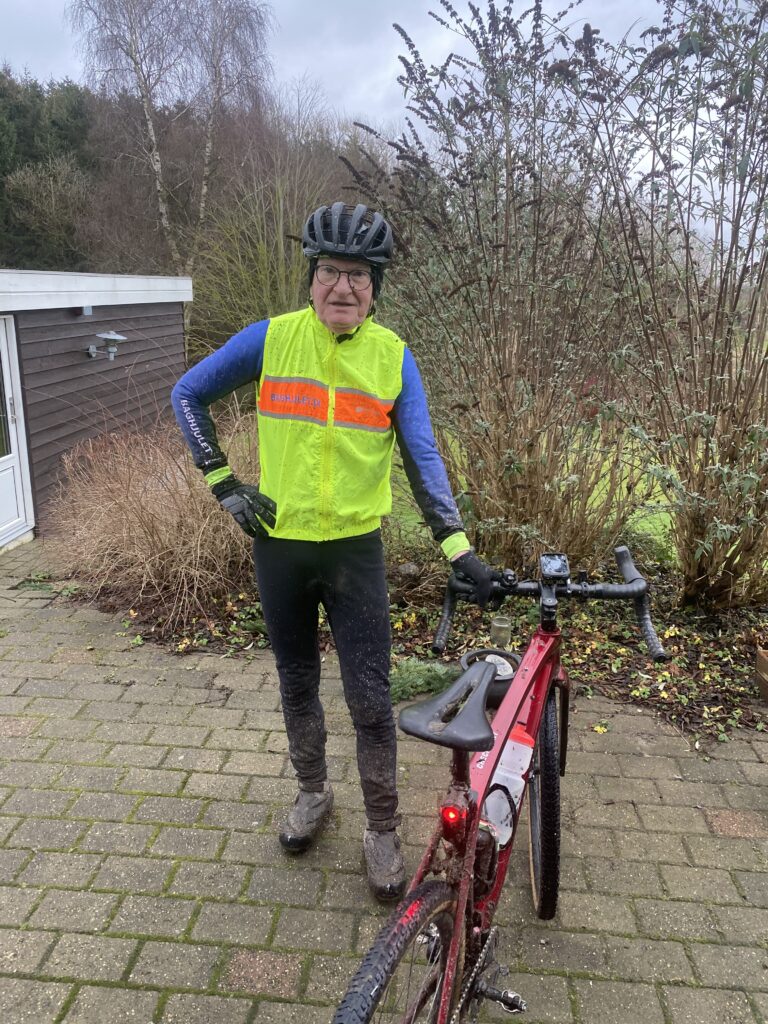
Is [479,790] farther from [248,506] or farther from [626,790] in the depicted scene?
[626,790]

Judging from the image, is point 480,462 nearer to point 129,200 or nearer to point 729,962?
point 729,962

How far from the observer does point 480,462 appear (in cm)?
467

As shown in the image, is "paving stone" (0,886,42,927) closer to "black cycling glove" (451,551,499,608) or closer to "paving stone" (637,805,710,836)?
"black cycling glove" (451,551,499,608)

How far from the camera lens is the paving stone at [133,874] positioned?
2416 mm

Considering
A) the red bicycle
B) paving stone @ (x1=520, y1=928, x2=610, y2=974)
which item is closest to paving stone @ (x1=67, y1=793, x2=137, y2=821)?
the red bicycle

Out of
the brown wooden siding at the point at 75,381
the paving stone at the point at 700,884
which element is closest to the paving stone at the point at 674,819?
the paving stone at the point at 700,884

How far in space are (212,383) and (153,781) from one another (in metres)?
1.70

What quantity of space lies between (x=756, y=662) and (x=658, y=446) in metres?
1.31

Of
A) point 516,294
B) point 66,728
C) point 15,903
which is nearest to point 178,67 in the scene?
point 516,294

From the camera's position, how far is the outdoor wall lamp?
9.15 metres

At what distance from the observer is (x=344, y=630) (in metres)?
2.36

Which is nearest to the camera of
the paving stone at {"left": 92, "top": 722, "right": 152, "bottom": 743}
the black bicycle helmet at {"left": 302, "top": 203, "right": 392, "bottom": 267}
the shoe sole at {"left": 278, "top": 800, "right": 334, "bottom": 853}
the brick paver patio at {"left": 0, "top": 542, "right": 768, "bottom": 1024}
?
the brick paver patio at {"left": 0, "top": 542, "right": 768, "bottom": 1024}

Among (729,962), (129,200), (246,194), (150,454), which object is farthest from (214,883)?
(129,200)

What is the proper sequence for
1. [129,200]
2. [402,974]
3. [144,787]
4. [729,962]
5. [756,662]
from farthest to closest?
[129,200] → [756,662] → [144,787] → [729,962] → [402,974]
